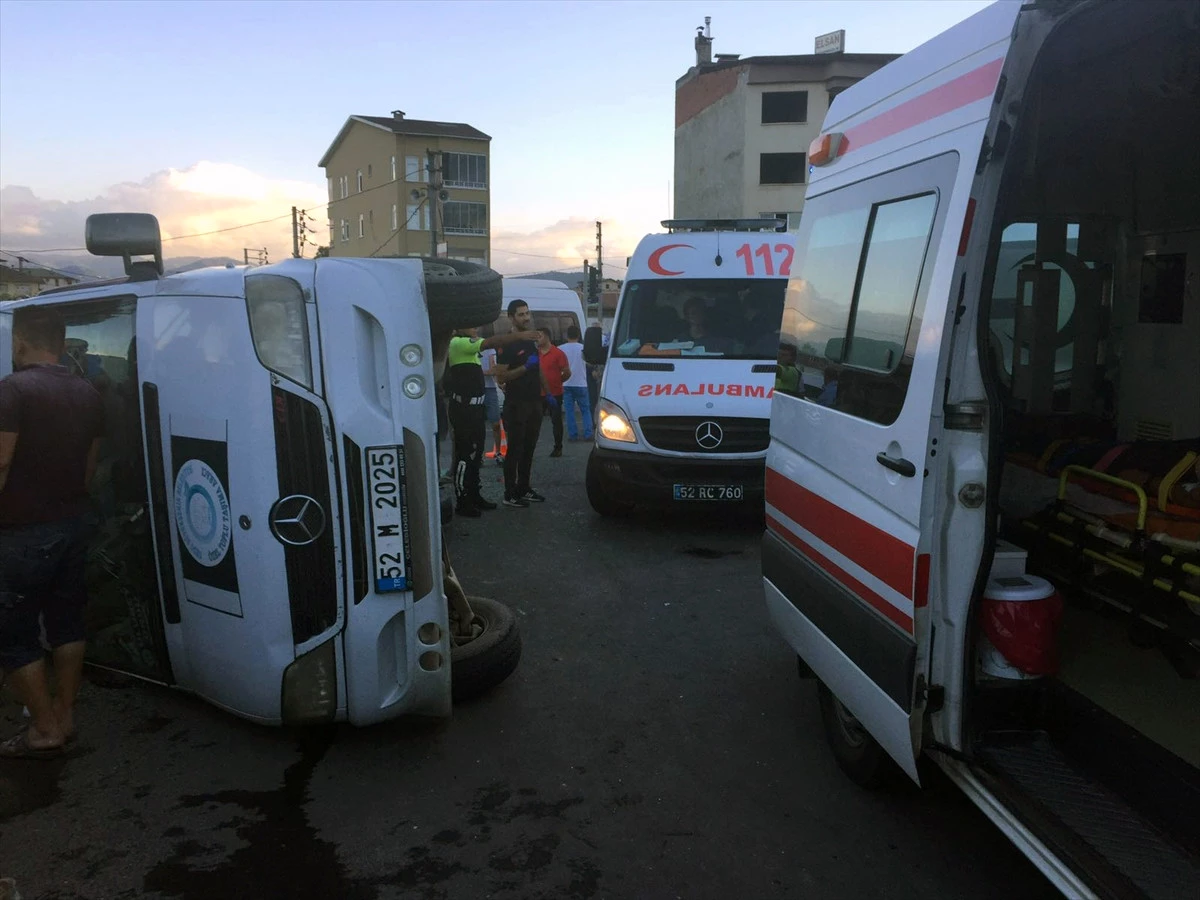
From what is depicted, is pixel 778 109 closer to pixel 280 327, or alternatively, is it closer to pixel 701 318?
pixel 701 318

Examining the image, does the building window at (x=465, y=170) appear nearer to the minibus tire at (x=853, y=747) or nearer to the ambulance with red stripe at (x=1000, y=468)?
the ambulance with red stripe at (x=1000, y=468)

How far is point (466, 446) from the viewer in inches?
337

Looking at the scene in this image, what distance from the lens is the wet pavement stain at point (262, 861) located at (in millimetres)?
2996

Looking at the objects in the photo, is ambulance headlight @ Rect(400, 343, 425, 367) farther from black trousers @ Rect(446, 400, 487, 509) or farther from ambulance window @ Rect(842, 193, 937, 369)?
black trousers @ Rect(446, 400, 487, 509)

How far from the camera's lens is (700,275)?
840 cm

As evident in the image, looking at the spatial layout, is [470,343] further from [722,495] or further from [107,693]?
[107,693]

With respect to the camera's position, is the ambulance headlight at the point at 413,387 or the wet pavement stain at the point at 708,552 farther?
the wet pavement stain at the point at 708,552

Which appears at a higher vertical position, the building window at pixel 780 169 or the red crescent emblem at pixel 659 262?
the building window at pixel 780 169

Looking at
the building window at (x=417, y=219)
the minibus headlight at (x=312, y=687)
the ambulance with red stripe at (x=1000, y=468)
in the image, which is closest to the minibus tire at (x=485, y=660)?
the minibus headlight at (x=312, y=687)

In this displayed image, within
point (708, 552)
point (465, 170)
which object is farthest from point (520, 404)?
point (465, 170)

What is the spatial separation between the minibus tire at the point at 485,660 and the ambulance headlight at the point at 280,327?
1.53 m

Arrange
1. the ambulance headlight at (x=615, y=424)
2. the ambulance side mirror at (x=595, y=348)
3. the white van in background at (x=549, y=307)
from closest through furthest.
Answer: the ambulance headlight at (x=615, y=424) → the ambulance side mirror at (x=595, y=348) → the white van in background at (x=549, y=307)

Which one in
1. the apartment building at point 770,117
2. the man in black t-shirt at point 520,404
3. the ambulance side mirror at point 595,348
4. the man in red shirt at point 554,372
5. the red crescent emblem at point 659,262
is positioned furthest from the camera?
the apartment building at point 770,117

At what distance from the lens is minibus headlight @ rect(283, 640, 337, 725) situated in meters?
3.60
